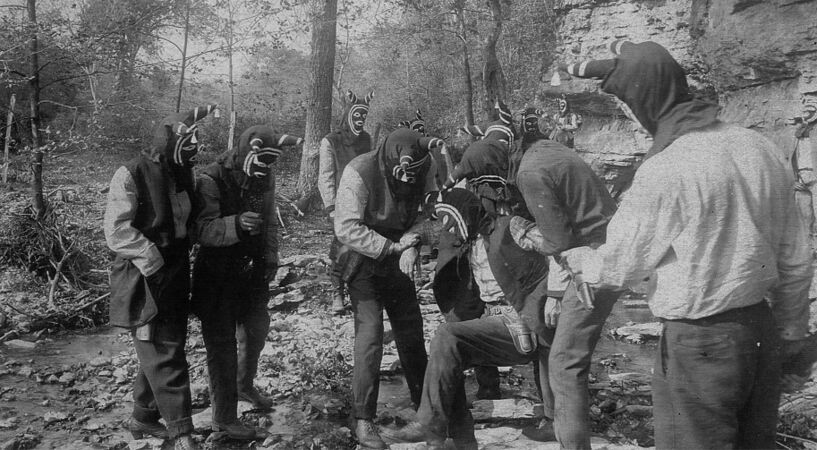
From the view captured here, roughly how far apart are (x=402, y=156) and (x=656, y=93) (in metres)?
2.04

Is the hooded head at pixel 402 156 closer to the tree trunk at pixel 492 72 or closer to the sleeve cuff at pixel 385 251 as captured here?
the sleeve cuff at pixel 385 251

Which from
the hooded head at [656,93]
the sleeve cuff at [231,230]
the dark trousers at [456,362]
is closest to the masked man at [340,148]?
the sleeve cuff at [231,230]

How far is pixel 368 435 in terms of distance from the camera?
Result: 167 inches

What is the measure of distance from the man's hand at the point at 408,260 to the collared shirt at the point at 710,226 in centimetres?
192

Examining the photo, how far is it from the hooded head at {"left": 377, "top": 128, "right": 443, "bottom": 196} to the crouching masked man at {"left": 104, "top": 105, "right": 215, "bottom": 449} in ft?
Answer: 4.07

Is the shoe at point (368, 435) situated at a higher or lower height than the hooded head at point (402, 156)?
lower

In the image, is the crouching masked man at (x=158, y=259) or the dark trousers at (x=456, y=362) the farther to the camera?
the crouching masked man at (x=158, y=259)

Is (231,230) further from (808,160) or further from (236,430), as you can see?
(808,160)

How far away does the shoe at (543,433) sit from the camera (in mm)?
4266

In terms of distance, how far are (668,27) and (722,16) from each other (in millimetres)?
1088

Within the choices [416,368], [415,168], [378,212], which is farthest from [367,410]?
[415,168]

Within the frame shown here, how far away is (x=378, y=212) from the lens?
14.5ft

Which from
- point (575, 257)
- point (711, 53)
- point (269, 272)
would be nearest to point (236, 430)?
point (269, 272)

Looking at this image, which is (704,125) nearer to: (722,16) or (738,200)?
(738,200)
